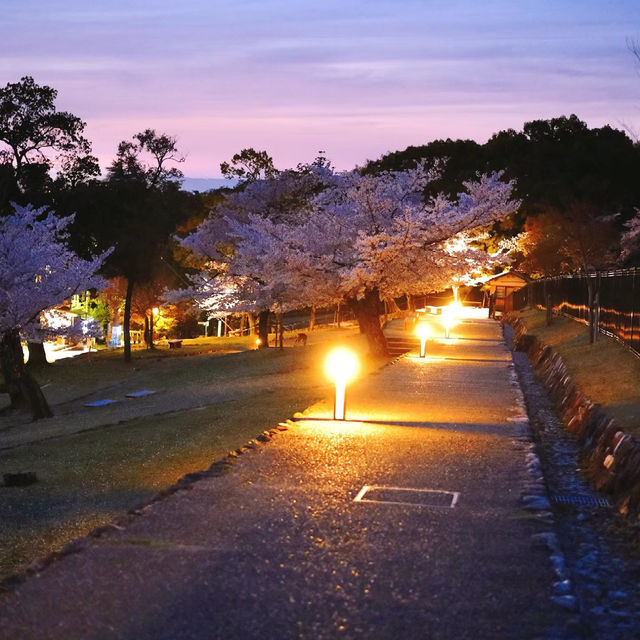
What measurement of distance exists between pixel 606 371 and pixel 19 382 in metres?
16.2

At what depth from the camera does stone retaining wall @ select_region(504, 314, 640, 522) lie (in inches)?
362

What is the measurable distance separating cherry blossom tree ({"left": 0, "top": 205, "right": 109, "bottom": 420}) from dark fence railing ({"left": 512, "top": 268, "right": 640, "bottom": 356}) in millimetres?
14421

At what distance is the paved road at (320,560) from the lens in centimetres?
537

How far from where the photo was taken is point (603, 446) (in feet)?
37.2

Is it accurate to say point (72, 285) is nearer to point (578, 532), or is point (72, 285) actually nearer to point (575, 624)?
point (578, 532)

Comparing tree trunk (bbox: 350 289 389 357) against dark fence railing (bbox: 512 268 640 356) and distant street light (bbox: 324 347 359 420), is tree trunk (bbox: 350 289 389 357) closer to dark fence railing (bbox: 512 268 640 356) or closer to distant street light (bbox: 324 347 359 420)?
dark fence railing (bbox: 512 268 640 356)

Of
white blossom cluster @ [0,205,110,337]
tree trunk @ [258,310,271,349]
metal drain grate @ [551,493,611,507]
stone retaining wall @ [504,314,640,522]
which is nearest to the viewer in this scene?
stone retaining wall @ [504,314,640,522]

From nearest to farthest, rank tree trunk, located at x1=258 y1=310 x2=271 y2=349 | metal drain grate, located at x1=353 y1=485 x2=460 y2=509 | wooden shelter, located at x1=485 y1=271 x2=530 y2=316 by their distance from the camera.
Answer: metal drain grate, located at x1=353 y1=485 x2=460 y2=509 → tree trunk, located at x1=258 y1=310 x2=271 y2=349 → wooden shelter, located at x1=485 y1=271 x2=530 y2=316

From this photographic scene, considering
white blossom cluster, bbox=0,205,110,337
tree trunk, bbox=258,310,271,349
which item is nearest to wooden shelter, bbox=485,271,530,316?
tree trunk, bbox=258,310,271,349

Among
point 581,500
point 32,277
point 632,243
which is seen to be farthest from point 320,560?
point 632,243

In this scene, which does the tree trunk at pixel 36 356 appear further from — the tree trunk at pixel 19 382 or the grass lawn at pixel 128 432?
the tree trunk at pixel 19 382

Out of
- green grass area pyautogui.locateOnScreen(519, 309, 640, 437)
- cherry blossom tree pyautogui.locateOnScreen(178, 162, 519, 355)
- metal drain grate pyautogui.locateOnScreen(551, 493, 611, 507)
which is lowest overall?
metal drain grate pyautogui.locateOnScreen(551, 493, 611, 507)

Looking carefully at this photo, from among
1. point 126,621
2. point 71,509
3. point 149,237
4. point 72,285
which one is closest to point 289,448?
point 71,509

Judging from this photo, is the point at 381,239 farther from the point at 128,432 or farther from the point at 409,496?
the point at 409,496
